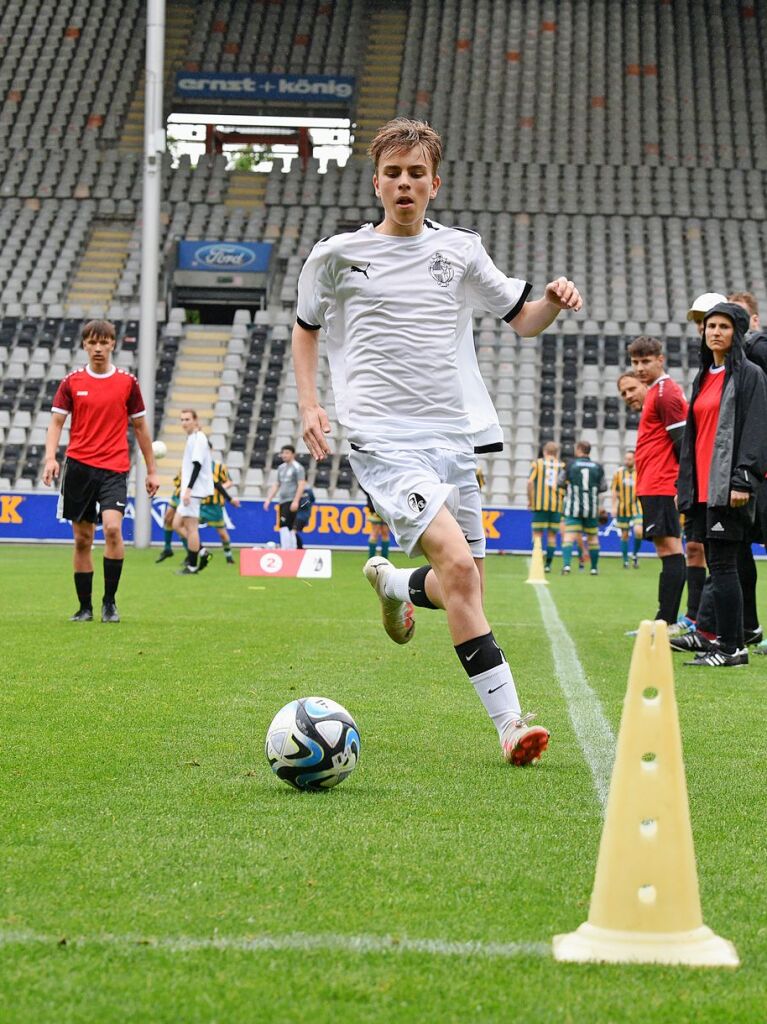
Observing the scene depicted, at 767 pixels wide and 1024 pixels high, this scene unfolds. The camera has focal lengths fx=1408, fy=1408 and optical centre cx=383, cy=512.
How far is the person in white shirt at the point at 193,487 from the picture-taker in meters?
17.8

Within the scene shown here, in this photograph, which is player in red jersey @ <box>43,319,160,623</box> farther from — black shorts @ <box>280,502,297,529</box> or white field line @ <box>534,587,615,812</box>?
black shorts @ <box>280,502,297,529</box>

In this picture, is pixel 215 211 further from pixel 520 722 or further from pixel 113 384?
pixel 520 722

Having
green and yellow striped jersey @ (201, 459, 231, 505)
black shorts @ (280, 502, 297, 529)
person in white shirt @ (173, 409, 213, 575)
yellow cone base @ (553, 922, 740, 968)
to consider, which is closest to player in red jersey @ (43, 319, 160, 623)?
yellow cone base @ (553, 922, 740, 968)

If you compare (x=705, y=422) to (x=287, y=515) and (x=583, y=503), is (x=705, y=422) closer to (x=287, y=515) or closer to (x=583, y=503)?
(x=583, y=503)

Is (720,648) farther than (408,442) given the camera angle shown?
Yes

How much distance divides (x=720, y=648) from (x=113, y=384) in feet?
15.0

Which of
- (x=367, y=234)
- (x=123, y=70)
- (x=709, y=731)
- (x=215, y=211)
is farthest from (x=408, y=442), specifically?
(x=123, y=70)

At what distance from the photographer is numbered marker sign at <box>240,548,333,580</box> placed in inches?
666

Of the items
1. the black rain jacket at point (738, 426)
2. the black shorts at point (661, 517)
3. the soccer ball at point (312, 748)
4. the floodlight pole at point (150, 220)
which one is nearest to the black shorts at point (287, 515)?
the floodlight pole at point (150, 220)

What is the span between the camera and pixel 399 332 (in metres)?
4.88

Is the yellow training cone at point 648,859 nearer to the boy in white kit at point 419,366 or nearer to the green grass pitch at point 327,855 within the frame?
the green grass pitch at point 327,855

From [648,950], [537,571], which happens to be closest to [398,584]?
[648,950]

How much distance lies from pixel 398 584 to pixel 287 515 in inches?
666

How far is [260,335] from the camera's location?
32.5 metres
